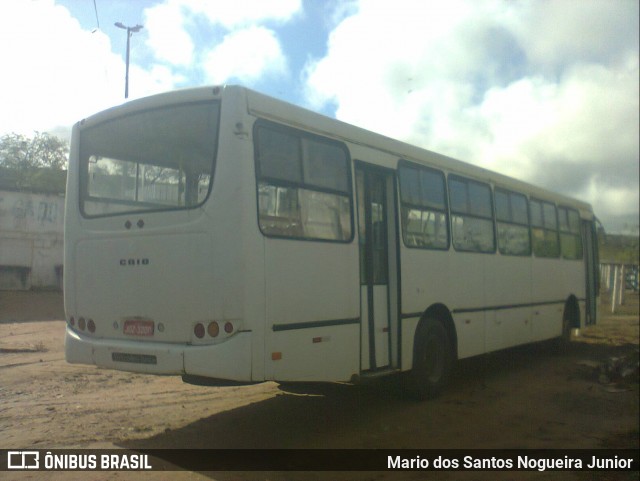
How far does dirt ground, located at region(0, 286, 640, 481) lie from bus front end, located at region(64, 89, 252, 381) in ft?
2.97

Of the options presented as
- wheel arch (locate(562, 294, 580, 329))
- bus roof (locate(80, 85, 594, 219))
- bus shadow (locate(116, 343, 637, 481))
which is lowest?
bus shadow (locate(116, 343, 637, 481))

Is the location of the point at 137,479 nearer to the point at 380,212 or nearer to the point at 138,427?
the point at 138,427

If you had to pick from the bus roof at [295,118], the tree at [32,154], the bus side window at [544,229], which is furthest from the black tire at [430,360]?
the tree at [32,154]

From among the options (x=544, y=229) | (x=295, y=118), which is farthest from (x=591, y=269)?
(x=295, y=118)

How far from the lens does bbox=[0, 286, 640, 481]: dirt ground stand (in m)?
5.94

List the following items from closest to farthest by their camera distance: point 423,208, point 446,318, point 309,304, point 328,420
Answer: point 309,304 < point 328,420 < point 423,208 < point 446,318

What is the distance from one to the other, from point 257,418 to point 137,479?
2204 mm

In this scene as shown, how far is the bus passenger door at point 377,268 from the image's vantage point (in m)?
6.88

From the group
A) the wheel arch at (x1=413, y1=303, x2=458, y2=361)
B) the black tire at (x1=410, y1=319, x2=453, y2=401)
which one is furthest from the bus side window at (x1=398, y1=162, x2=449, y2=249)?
the black tire at (x1=410, y1=319, x2=453, y2=401)

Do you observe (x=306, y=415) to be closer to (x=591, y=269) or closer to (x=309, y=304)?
(x=309, y=304)

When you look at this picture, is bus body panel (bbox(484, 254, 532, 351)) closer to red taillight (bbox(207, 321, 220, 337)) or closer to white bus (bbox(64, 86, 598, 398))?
→ white bus (bbox(64, 86, 598, 398))

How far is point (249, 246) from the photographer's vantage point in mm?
5309

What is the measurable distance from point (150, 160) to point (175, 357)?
1991mm

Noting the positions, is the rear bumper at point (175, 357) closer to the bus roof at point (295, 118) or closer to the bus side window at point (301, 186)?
the bus side window at point (301, 186)
